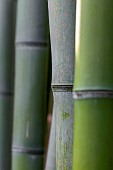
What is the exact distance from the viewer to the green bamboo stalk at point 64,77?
0.67 metres

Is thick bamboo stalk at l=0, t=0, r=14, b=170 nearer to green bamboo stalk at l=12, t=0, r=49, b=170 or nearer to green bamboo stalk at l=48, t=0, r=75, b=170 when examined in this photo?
green bamboo stalk at l=12, t=0, r=49, b=170

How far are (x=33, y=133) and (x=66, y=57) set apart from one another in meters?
0.41

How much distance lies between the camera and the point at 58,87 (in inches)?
26.3

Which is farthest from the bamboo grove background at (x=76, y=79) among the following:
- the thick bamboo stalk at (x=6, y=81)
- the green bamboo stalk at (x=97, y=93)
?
the thick bamboo stalk at (x=6, y=81)

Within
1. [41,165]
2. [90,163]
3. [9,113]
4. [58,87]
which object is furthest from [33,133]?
[90,163]

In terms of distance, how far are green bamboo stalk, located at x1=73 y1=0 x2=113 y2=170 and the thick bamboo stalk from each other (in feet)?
2.19

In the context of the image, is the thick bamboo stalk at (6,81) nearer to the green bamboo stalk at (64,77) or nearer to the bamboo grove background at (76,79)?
the bamboo grove background at (76,79)

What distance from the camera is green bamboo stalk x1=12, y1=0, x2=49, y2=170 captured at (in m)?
1.02

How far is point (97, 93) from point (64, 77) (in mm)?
128

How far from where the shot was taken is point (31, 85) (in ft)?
3.43

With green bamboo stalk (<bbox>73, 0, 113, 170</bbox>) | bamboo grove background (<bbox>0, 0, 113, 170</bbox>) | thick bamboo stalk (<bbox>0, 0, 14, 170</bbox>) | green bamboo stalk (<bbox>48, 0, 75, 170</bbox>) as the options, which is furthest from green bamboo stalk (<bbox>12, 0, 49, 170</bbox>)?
green bamboo stalk (<bbox>73, 0, 113, 170</bbox>)

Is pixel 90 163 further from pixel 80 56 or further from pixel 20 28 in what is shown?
pixel 20 28

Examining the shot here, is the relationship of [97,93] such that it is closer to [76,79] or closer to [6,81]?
[76,79]

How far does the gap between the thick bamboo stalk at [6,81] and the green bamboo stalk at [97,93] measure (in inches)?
26.3
